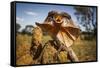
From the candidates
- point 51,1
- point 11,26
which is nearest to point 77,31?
point 51,1

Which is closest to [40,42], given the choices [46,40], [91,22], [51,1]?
[46,40]

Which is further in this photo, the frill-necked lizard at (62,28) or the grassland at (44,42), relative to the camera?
the frill-necked lizard at (62,28)

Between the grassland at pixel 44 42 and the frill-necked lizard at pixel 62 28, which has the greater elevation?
the frill-necked lizard at pixel 62 28

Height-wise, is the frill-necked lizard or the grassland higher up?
the frill-necked lizard

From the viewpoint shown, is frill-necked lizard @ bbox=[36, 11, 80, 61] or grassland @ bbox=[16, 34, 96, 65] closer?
grassland @ bbox=[16, 34, 96, 65]

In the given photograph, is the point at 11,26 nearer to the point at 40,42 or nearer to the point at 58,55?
the point at 40,42

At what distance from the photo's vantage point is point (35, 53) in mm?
2602

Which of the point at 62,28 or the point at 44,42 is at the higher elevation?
the point at 62,28

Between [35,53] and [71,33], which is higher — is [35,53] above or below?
below
